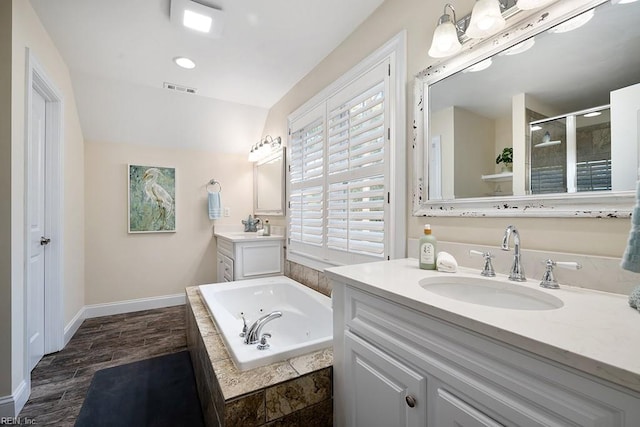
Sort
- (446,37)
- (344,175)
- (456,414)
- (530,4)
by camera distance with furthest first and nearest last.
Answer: (344,175) → (446,37) → (530,4) → (456,414)

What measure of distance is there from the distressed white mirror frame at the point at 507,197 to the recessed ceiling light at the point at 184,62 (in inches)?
77.3

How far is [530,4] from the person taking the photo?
0.99 meters

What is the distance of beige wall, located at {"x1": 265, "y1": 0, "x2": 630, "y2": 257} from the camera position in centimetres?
93

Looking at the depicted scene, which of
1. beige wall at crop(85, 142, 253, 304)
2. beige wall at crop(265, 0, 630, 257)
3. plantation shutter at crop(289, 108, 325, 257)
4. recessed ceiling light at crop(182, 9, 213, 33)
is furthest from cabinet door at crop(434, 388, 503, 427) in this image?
beige wall at crop(85, 142, 253, 304)

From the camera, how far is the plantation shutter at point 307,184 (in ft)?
7.89

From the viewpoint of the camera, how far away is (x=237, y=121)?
3494 mm

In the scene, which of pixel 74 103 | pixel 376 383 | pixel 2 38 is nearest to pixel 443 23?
pixel 376 383

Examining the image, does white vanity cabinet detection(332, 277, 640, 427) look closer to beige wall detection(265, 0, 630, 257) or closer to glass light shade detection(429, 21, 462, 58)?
beige wall detection(265, 0, 630, 257)

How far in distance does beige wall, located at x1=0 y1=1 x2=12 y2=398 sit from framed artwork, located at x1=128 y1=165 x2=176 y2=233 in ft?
5.88

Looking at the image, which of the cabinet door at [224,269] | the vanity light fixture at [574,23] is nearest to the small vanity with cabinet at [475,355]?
the vanity light fixture at [574,23]

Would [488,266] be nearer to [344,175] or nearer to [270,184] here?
[344,175]

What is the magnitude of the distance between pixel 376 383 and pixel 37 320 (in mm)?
2696

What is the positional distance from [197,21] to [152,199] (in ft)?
7.43

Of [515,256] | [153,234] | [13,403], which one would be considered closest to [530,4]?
[515,256]
